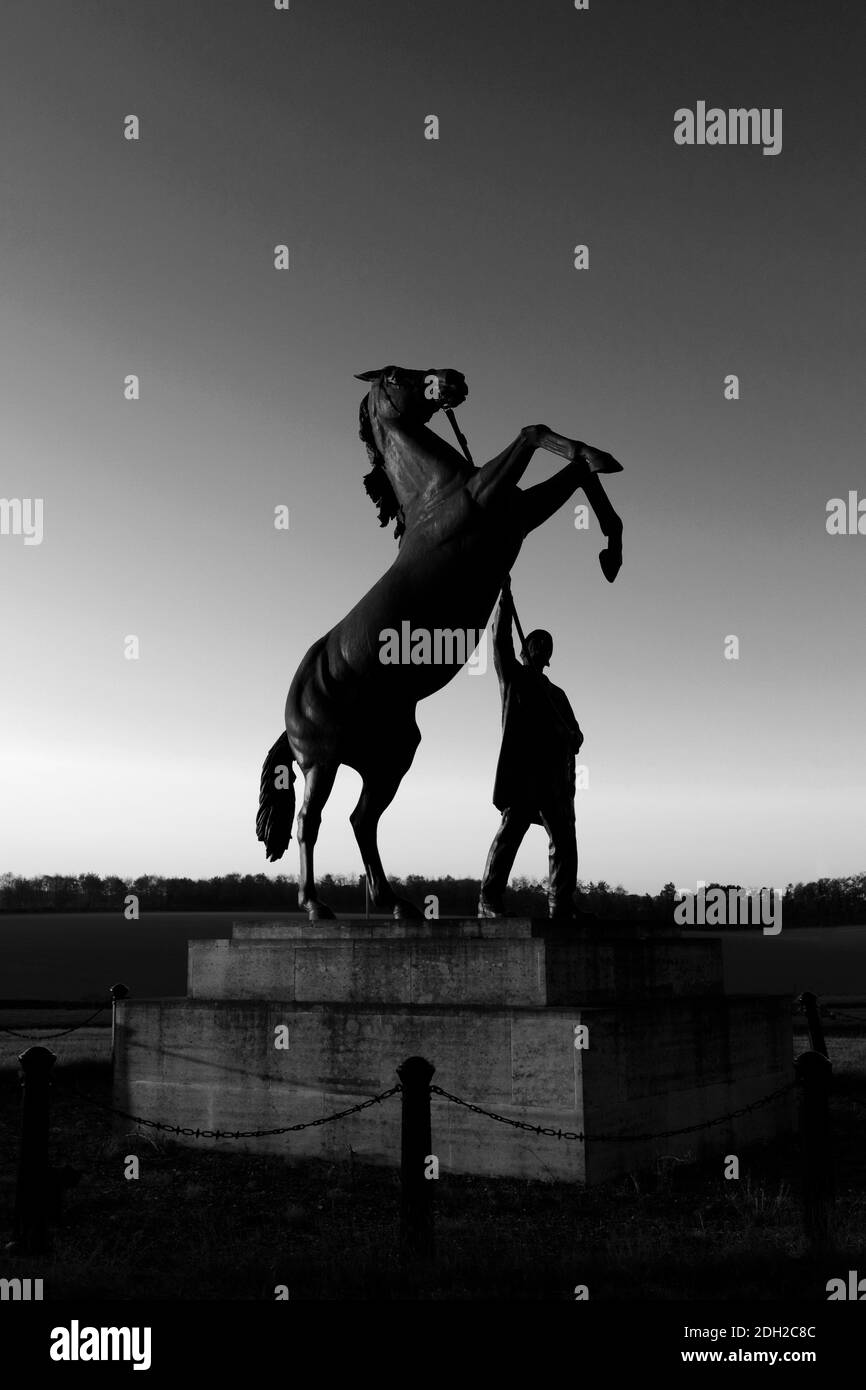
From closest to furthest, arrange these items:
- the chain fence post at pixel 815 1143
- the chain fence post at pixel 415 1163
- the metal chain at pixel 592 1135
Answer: the chain fence post at pixel 415 1163
the chain fence post at pixel 815 1143
the metal chain at pixel 592 1135

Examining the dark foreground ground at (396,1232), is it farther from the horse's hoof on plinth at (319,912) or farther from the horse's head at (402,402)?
the horse's head at (402,402)

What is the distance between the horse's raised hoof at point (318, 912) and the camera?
34.0ft

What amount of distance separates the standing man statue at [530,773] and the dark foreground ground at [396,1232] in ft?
7.42

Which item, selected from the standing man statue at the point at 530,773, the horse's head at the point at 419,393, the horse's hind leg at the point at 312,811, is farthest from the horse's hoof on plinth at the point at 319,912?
the horse's head at the point at 419,393

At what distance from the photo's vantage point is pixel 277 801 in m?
11.3

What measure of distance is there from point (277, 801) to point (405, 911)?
183 centimetres

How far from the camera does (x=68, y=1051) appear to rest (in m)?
16.2

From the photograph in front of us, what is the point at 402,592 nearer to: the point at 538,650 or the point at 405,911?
the point at 538,650

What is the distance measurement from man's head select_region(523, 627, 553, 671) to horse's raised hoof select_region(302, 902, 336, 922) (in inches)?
104

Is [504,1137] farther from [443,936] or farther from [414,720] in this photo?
[414,720]

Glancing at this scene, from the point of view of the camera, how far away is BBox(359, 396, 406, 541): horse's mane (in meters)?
10.9

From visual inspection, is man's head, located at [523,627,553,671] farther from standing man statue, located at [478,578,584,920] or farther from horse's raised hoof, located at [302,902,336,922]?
horse's raised hoof, located at [302,902,336,922]

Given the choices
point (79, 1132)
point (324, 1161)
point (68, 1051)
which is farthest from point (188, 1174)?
point (68, 1051)
